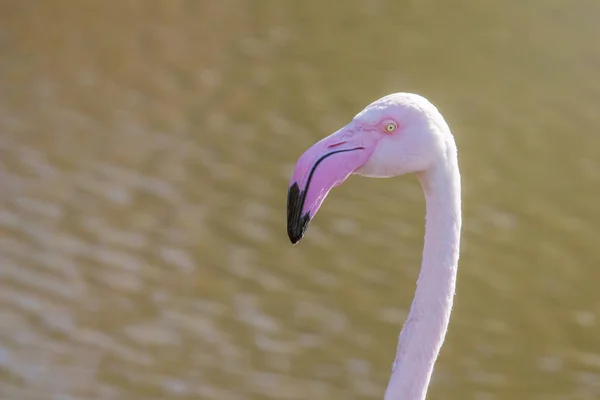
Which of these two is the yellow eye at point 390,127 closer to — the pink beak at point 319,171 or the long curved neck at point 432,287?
the pink beak at point 319,171

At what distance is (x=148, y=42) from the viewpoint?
977cm

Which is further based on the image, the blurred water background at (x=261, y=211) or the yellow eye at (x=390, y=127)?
the blurred water background at (x=261, y=211)

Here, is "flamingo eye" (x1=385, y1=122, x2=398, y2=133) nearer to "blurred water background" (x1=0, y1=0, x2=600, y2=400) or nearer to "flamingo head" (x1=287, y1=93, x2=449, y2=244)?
"flamingo head" (x1=287, y1=93, x2=449, y2=244)

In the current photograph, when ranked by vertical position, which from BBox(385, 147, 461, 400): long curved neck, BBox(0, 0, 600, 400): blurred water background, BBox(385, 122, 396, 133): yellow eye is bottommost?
BBox(385, 147, 461, 400): long curved neck

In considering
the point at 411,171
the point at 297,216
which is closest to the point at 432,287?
the point at 411,171

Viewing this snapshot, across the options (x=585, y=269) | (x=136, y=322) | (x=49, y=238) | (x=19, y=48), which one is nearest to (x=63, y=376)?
(x=136, y=322)

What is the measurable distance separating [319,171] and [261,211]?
4287mm

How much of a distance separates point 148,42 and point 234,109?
157cm

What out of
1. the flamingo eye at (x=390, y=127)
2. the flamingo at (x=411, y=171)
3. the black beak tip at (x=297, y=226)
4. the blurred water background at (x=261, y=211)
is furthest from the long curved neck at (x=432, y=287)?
the blurred water background at (x=261, y=211)

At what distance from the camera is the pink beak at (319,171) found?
3.11 metres

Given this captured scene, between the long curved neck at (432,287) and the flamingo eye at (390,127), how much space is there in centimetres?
17

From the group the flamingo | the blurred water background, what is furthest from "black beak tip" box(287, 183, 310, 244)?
the blurred water background

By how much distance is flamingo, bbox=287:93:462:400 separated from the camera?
3.12 metres

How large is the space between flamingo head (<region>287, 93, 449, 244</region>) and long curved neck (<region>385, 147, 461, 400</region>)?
84 mm
